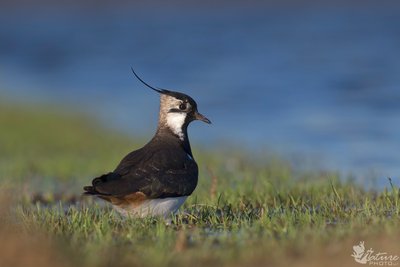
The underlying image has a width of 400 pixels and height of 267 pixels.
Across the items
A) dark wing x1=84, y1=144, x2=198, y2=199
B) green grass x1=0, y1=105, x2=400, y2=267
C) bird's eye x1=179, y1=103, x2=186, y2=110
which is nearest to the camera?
green grass x1=0, y1=105, x2=400, y2=267

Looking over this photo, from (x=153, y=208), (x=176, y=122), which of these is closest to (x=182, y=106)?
(x=176, y=122)

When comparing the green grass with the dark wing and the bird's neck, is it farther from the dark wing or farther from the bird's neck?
the bird's neck

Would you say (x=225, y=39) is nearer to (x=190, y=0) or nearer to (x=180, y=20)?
(x=180, y=20)

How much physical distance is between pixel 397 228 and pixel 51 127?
12.3 m

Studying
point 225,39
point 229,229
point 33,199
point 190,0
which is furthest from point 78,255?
point 190,0

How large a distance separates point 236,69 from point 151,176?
19234 millimetres

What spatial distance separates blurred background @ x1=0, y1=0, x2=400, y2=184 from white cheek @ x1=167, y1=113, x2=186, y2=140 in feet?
12.3

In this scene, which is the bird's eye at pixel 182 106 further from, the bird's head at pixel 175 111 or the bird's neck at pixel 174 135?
the bird's neck at pixel 174 135

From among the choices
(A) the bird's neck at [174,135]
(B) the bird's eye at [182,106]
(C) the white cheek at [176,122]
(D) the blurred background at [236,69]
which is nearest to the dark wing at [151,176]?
(A) the bird's neck at [174,135]

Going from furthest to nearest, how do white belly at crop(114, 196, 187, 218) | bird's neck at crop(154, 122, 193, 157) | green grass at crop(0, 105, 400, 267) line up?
bird's neck at crop(154, 122, 193, 157)
white belly at crop(114, 196, 187, 218)
green grass at crop(0, 105, 400, 267)

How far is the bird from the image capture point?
8617mm

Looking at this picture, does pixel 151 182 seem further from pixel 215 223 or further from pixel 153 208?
pixel 215 223

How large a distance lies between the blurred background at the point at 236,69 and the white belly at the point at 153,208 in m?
4.64

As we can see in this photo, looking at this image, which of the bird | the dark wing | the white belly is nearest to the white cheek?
the bird
